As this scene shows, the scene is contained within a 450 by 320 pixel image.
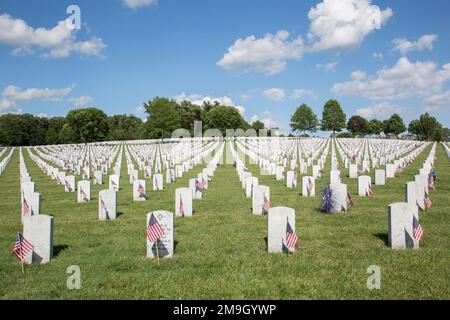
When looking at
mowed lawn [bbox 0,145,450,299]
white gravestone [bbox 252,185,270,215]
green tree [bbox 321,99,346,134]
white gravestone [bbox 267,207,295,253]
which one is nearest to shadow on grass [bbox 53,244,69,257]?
mowed lawn [bbox 0,145,450,299]

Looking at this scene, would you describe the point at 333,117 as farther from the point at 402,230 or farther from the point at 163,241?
the point at 163,241

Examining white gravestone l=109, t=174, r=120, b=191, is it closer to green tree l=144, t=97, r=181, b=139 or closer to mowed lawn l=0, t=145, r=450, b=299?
mowed lawn l=0, t=145, r=450, b=299

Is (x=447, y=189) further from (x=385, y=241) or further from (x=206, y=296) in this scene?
(x=206, y=296)

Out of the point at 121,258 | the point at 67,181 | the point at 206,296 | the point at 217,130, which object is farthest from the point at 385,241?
the point at 217,130

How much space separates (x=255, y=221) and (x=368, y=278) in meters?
5.62

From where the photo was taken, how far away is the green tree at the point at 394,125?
123250 millimetres

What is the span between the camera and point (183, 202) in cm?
1359

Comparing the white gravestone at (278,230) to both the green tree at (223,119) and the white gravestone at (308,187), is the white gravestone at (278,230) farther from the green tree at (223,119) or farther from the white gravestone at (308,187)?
the green tree at (223,119)

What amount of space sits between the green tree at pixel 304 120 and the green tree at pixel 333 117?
12.2 feet

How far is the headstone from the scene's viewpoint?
8734 mm

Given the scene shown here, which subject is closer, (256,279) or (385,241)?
(256,279)

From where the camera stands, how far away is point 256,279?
23.6ft

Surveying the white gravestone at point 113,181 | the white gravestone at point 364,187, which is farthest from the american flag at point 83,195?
the white gravestone at point 364,187
